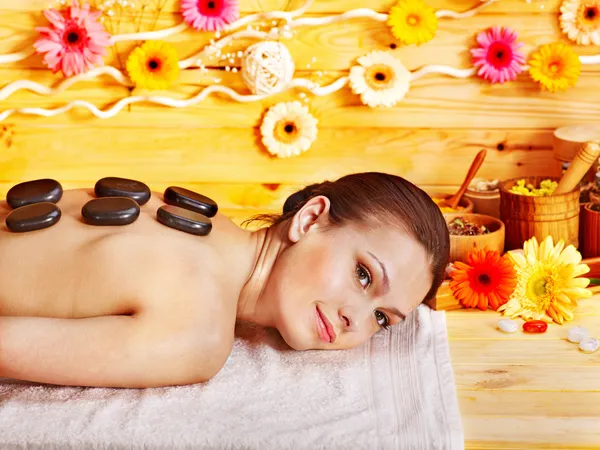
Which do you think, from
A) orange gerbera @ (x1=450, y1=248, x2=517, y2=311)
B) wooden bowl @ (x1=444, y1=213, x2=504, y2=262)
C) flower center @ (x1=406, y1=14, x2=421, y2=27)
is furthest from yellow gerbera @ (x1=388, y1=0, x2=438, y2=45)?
orange gerbera @ (x1=450, y1=248, x2=517, y2=311)

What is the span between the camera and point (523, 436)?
1.52 m

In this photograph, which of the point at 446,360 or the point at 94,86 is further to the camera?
the point at 94,86

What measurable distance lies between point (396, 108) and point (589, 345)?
3.32ft

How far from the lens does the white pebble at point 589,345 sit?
6.06 ft

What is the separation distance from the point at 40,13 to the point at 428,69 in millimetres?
1098

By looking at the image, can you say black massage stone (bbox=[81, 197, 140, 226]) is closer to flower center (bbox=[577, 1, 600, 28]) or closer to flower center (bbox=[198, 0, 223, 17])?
flower center (bbox=[198, 0, 223, 17])

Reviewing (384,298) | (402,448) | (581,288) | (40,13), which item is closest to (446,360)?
(384,298)

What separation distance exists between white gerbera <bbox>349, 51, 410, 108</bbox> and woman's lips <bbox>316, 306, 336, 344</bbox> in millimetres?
1026

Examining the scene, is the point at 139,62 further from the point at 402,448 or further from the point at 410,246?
the point at 402,448

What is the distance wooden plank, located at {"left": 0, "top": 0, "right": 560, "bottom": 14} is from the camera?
8.27 feet

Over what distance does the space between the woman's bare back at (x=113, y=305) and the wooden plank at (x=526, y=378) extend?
46cm

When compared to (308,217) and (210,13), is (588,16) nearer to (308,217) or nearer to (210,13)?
(210,13)

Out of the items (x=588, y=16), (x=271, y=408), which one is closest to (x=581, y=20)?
(x=588, y=16)

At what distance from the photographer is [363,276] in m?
1.72
